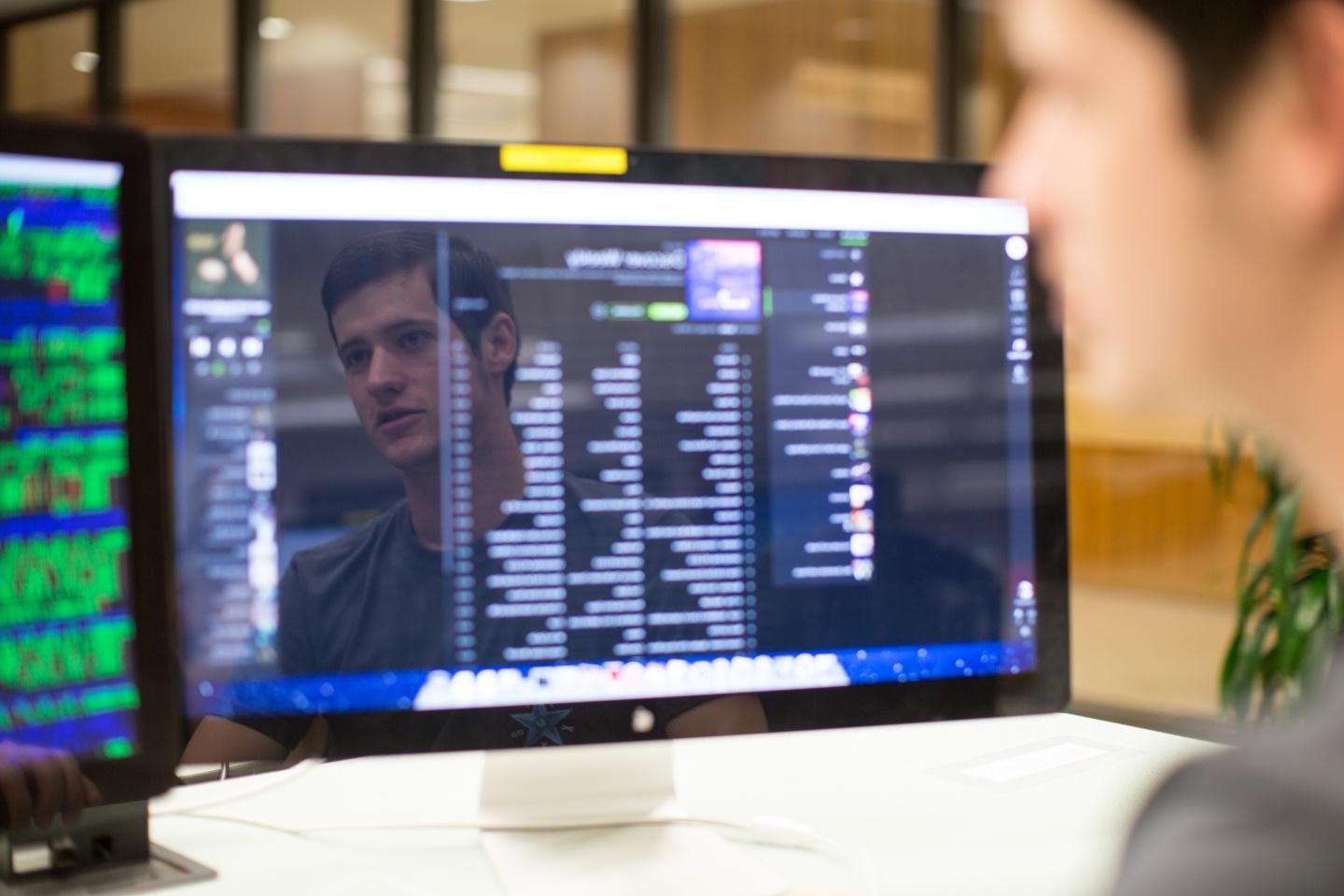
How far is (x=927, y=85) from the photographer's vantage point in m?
3.88

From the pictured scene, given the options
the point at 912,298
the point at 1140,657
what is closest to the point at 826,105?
the point at 1140,657

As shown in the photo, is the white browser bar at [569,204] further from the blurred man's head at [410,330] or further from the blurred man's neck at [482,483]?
the blurred man's neck at [482,483]

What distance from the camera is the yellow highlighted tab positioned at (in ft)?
3.08

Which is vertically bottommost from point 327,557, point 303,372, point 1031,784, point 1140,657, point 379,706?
point 1140,657

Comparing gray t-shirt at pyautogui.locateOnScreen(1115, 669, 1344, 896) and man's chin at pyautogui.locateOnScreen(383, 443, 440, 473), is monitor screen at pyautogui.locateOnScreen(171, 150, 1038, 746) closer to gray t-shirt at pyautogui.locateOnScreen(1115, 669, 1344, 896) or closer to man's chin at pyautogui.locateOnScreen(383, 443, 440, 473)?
man's chin at pyautogui.locateOnScreen(383, 443, 440, 473)

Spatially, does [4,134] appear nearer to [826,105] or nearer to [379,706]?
[379,706]

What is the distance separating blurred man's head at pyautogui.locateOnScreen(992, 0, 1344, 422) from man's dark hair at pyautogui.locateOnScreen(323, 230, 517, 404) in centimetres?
50

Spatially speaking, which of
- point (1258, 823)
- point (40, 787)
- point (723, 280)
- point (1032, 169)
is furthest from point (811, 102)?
point (1258, 823)

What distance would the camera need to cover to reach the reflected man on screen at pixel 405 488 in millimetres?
912

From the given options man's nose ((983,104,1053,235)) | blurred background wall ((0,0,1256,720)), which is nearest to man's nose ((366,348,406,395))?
man's nose ((983,104,1053,235))

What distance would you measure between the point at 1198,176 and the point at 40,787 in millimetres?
706

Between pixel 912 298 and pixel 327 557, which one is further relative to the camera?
pixel 912 298

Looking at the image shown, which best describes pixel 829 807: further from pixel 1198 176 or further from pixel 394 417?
pixel 1198 176

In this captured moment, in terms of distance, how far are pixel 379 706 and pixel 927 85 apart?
10.9ft
